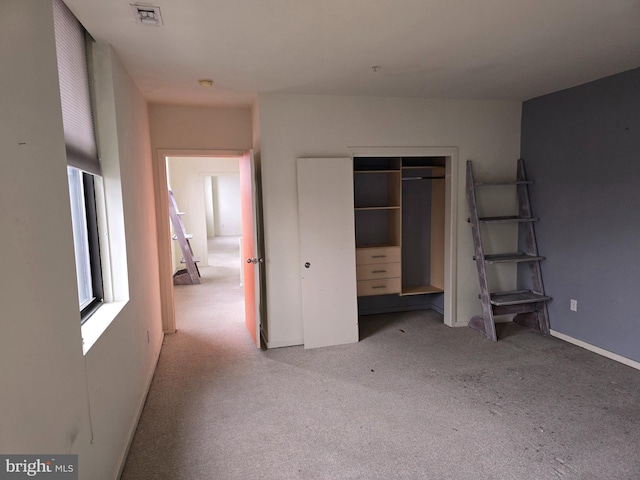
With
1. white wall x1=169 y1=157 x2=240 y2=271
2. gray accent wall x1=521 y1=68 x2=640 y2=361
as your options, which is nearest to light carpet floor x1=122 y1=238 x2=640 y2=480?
gray accent wall x1=521 y1=68 x2=640 y2=361

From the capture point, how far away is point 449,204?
4.20 m

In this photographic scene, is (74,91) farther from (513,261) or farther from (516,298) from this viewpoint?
(516,298)

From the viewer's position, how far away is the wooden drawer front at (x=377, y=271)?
14.3 ft

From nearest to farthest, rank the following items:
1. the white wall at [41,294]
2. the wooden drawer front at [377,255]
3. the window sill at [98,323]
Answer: the white wall at [41,294], the window sill at [98,323], the wooden drawer front at [377,255]

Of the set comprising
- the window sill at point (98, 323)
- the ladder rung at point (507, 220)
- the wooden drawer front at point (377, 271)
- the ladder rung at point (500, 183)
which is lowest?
the wooden drawer front at point (377, 271)

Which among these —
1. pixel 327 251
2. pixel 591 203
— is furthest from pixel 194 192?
pixel 591 203

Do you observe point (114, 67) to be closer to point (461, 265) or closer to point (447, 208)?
point (447, 208)

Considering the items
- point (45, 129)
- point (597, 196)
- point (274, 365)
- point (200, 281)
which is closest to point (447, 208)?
point (597, 196)

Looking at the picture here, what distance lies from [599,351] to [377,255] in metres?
2.21

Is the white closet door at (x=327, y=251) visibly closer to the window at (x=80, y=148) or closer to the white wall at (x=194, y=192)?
the window at (x=80, y=148)

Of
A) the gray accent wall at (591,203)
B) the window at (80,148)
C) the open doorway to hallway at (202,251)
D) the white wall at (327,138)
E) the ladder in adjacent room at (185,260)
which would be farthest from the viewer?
the ladder in adjacent room at (185,260)

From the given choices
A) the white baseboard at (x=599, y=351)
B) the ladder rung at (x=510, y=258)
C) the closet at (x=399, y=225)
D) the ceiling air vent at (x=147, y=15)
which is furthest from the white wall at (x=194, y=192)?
the white baseboard at (x=599, y=351)

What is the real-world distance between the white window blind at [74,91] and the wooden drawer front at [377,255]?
273cm

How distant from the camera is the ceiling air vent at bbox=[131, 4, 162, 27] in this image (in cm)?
196
